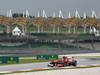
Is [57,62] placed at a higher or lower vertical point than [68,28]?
lower

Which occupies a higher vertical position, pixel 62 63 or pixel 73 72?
pixel 62 63

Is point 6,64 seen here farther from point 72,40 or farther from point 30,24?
point 30,24

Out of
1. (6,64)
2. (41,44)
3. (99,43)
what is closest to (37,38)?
(41,44)

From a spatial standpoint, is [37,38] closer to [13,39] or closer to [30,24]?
[13,39]

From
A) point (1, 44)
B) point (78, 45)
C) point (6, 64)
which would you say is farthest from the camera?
point (78, 45)

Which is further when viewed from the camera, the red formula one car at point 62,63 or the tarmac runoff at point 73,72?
the red formula one car at point 62,63

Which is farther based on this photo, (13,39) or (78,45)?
(78,45)

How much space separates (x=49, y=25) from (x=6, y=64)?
12781 cm

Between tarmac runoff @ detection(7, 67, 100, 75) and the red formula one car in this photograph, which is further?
the red formula one car

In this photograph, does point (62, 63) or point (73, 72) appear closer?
point (73, 72)

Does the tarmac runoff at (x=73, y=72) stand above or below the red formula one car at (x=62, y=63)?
below

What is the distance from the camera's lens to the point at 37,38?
393 ft

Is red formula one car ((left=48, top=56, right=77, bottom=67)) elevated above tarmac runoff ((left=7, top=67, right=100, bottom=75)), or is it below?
above

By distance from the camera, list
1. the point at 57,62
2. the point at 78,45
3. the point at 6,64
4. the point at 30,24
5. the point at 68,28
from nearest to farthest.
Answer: the point at 57,62, the point at 6,64, the point at 78,45, the point at 30,24, the point at 68,28
